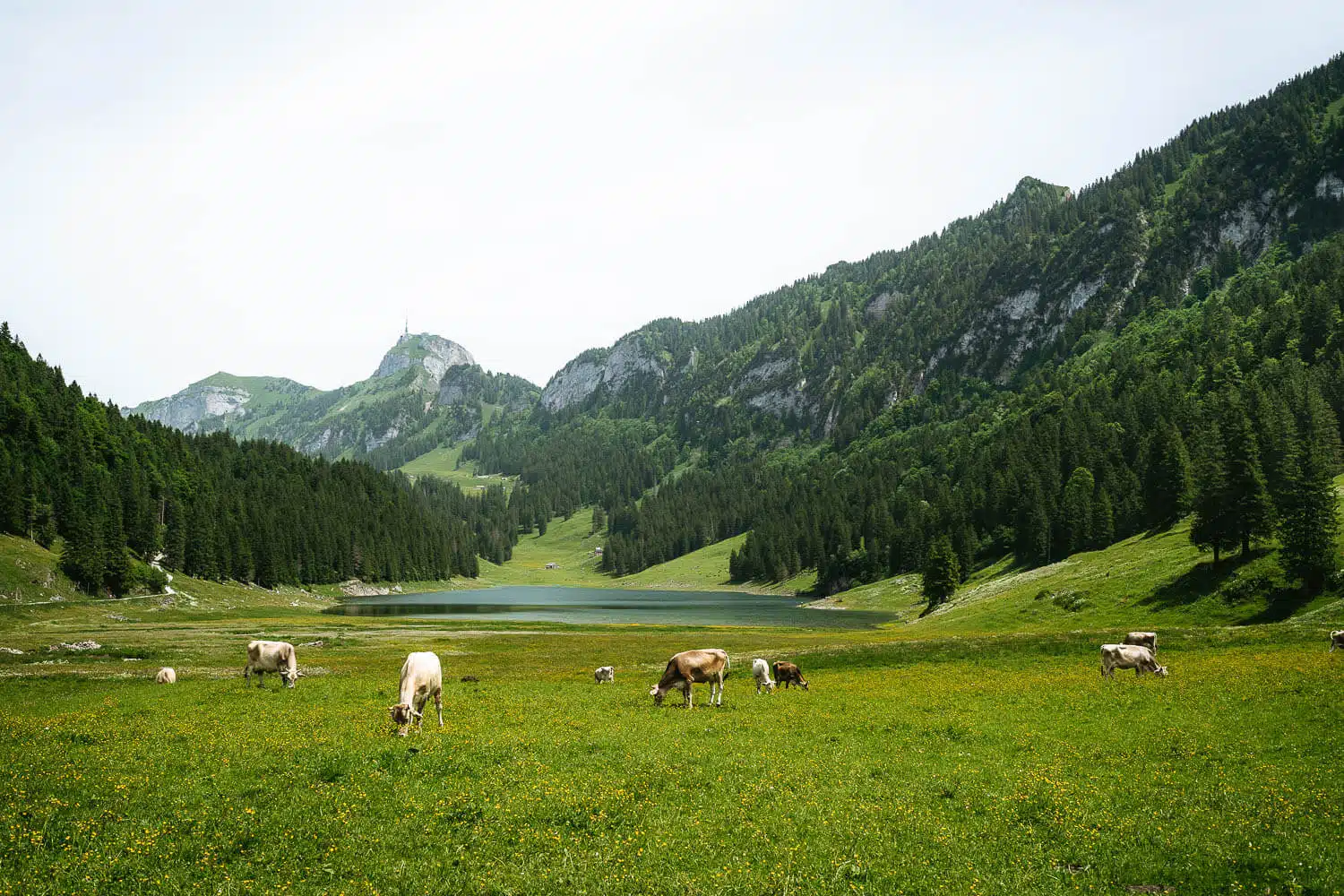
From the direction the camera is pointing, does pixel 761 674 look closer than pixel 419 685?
No

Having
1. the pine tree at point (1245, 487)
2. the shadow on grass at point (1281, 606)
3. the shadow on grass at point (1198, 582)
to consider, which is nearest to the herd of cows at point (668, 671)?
the shadow on grass at point (1281, 606)

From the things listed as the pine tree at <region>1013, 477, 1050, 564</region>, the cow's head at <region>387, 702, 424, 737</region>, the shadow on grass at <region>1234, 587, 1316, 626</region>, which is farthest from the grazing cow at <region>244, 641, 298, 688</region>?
the pine tree at <region>1013, 477, 1050, 564</region>

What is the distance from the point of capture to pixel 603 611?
148 metres

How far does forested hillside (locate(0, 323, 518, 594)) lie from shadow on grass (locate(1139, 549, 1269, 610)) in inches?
5424

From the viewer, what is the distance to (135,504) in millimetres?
131750

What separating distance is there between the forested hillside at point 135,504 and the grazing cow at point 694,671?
11108 centimetres

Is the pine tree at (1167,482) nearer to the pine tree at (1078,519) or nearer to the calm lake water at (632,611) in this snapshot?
the pine tree at (1078,519)

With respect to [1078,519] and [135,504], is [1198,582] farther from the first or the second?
[135,504]

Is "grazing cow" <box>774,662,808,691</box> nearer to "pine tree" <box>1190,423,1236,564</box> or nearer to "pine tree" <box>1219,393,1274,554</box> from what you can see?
"pine tree" <box>1190,423,1236,564</box>

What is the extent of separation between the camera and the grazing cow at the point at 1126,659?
35750 mm

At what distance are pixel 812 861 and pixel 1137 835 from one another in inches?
263

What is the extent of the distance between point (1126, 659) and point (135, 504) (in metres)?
157

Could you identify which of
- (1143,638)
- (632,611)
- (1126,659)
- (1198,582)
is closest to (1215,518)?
(1198,582)

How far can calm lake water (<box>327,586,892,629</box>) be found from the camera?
117938 millimetres
